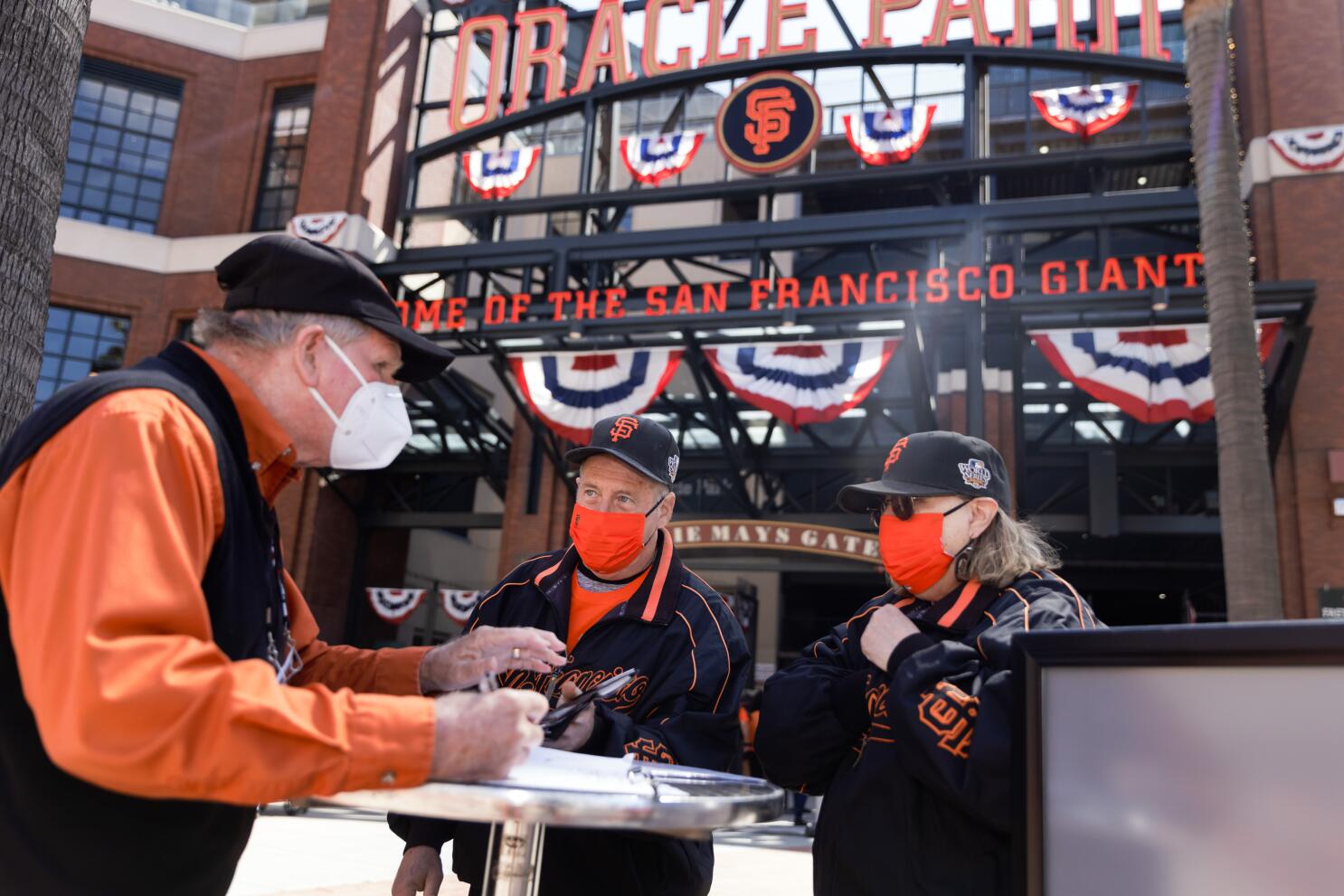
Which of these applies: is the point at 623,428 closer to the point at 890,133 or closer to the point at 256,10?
the point at 890,133

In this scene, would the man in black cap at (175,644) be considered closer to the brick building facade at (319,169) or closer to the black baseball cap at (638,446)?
the black baseball cap at (638,446)

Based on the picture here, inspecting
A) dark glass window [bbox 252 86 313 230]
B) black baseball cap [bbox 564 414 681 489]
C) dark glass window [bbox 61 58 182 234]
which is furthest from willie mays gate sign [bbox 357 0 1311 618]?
black baseball cap [bbox 564 414 681 489]

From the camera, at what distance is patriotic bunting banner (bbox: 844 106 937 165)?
16250mm

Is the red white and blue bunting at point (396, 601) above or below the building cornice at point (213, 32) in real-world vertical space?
below

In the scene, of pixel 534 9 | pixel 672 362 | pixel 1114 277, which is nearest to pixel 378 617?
pixel 672 362

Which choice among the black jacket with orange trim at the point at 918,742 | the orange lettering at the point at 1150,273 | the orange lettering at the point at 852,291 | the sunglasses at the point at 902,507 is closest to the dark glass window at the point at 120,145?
the orange lettering at the point at 852,291

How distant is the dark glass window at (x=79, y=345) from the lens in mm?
18453

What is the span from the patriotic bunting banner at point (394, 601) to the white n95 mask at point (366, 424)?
55.9 ft

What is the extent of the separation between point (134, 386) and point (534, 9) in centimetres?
2178

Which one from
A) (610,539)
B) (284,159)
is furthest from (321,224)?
(610,539)

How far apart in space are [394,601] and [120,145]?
1115 cm

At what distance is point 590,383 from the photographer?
14.8 meters

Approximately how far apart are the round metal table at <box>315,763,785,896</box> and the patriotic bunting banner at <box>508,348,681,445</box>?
1239cm

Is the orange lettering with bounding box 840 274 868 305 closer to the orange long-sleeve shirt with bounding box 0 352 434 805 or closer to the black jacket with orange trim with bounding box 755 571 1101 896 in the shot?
the black jacket with orange trim with bounding box 755 571 1101 896
